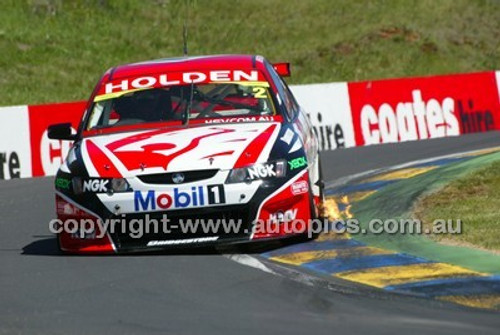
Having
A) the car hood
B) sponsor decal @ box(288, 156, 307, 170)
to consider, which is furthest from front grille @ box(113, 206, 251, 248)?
sponsor decal @ box(288, 156, 307, 170)

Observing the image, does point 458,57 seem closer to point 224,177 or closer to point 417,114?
point 417,114

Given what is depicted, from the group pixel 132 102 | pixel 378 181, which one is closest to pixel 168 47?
pixel 378 181

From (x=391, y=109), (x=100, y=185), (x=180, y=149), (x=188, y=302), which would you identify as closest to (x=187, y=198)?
(x=180, y=149)

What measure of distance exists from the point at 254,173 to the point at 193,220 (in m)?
0.53

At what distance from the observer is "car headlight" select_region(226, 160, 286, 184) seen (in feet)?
30.8

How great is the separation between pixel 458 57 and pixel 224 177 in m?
25.2

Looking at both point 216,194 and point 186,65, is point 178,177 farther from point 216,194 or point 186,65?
point 186,65

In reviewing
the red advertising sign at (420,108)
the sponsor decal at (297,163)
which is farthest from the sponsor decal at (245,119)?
the red advertising sign at (420,108)

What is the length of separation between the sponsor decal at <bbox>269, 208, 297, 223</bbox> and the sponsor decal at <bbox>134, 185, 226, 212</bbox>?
0.38 meters

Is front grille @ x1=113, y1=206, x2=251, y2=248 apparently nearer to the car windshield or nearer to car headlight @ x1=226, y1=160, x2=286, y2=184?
car headlight @ x1=226, y1=160, x2=286, y2=184

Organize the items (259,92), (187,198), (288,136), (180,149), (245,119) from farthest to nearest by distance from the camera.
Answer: (259,92) → (245,119) → (288,136) → (180,149) → (187,198)

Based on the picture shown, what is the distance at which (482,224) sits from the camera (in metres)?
10.1

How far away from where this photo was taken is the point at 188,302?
7645 mm

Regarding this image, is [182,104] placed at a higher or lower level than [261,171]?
higher
